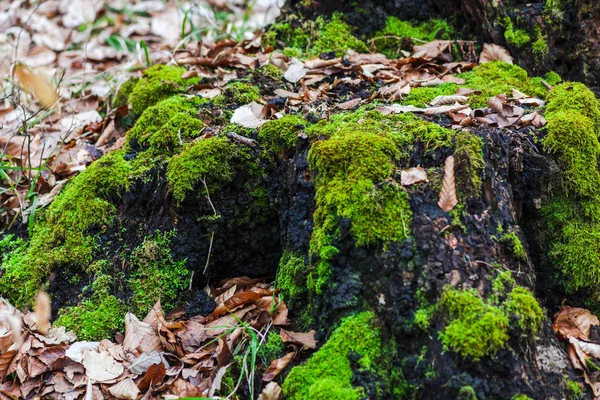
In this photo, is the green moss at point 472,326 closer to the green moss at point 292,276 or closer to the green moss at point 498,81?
the green moss at point 292,276

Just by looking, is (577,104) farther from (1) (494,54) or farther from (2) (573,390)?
(2) (573,390)

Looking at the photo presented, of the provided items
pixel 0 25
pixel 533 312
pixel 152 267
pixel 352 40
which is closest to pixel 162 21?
pixel 0 25

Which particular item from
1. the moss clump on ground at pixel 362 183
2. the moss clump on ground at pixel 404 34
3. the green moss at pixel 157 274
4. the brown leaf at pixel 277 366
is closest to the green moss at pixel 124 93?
the green moss at pixel 157 274

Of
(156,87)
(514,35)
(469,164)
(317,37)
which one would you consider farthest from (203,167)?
(514,35)

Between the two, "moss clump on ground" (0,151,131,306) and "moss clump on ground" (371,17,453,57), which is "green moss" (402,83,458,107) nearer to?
"moss clump on ground" (371,17,453,57)

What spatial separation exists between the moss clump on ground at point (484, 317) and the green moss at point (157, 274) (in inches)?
65.3

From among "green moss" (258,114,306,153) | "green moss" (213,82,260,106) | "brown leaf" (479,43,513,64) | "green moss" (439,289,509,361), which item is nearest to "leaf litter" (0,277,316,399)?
"green moss" (439,289,509,361)

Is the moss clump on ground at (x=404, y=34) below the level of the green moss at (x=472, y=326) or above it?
above

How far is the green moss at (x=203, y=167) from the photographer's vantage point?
3.18m

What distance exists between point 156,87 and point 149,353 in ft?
7.24

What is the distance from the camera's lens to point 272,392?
2.44m

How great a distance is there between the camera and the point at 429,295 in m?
2.34

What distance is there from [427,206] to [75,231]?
221 centimetres

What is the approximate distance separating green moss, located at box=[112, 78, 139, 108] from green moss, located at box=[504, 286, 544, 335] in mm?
3598
